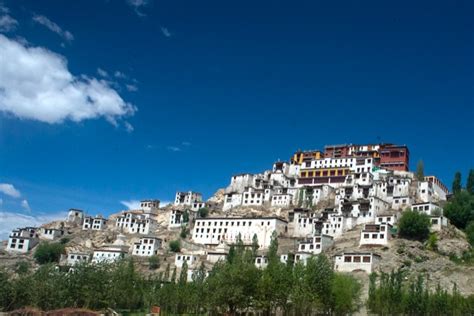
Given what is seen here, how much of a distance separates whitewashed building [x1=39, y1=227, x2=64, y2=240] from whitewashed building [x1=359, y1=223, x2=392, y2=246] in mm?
58905

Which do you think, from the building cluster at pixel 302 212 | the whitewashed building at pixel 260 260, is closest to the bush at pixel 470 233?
the building cluster at pixel 302 212

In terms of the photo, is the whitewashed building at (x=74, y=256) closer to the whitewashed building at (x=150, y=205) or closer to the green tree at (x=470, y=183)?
the whitewashed building at (x=150, y=205)

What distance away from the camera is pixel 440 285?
63.3 m

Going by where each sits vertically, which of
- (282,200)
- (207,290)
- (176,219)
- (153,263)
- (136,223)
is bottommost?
(207,290)

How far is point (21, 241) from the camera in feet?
341

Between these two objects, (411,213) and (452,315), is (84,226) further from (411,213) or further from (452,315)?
(452,315)

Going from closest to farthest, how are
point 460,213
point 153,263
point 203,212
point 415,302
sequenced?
point 415,302
point 460,213
point 153,263
point 203,212

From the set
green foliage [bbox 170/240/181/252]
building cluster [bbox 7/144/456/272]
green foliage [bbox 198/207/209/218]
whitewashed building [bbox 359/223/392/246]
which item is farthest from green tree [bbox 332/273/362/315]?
green foliage [bbox 198/207/209/218]

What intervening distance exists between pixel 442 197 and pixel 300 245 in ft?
100

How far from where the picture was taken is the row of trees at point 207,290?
Answer: 53781mm

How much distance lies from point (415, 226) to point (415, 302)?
2172cm

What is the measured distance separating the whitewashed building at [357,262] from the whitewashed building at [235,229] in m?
17.7

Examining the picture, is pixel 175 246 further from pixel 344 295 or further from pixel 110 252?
pixel 344 295

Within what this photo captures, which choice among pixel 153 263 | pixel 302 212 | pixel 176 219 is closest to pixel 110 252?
pixel 153 263
